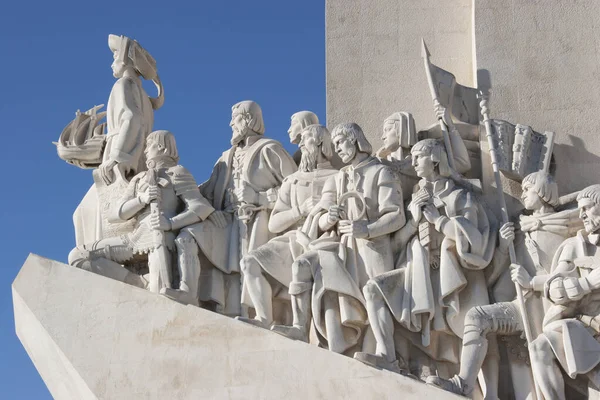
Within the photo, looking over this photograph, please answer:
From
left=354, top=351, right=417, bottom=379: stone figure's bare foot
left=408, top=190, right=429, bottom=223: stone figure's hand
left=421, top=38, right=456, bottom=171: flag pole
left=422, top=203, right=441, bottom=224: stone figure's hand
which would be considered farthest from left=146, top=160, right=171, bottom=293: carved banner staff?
left=421, top=38, right=456, bottom=171: flag pole

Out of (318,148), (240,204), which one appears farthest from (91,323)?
(318,148)

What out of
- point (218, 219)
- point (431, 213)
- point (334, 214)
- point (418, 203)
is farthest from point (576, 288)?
point (218, 219)

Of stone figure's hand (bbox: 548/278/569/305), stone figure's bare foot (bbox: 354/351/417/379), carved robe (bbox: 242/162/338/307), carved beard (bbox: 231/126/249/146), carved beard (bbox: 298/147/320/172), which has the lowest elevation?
stone figure's bare foot (bbox: 354/351/417/379)

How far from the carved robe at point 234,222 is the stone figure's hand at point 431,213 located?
4.34ft

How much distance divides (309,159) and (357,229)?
90 centimetres

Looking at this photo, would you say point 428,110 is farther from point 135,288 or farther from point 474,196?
point 135,288

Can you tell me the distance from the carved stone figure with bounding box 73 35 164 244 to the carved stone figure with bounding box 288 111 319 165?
1312 mm

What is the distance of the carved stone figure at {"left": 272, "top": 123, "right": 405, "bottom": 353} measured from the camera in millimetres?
10258

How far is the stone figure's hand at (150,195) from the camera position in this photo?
1107 centimetres

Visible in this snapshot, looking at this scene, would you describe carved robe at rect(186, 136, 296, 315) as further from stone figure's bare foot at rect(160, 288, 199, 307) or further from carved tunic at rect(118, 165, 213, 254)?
stone figure's bare foot at rect(160, 288, 199, 307)

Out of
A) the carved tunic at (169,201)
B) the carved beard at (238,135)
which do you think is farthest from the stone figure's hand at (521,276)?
the carved beard at (238,135)

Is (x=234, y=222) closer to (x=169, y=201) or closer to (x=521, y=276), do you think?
(x=169, y=201)

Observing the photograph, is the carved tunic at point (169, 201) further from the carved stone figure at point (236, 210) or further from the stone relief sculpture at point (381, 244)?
the carved stone figure at point (236, 210)

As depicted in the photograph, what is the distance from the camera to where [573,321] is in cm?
979
